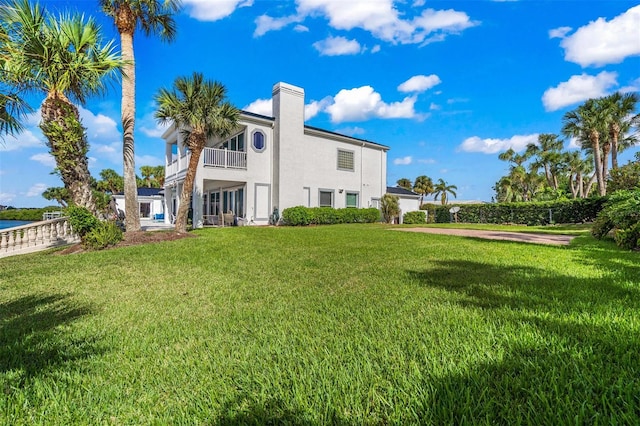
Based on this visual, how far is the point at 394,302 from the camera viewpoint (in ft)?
11.8

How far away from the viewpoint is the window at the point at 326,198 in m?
21.5

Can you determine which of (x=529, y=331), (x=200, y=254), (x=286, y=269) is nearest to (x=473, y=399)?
(x=529, y=331)

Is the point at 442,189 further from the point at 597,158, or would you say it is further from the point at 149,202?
the point at 149,202

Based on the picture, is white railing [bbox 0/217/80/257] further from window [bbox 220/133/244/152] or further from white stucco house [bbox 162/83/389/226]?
window [bbox 220/133/244/152]

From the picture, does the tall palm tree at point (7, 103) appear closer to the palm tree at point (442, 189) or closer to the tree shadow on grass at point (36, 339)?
the tree shadow on grass at point (36, 339)

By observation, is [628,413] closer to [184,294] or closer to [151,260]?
[184,294]

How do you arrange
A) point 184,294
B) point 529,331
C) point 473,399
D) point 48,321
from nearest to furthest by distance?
point 473,399 → point 529,331 → point 48,321 → point 184,294

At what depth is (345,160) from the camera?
22.8 meters

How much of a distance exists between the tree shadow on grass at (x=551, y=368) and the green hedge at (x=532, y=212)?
19.4m

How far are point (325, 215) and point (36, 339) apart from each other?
56.4 feet

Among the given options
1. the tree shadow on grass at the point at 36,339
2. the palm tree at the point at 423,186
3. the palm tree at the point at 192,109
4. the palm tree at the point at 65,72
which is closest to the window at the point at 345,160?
the palm tree at the point at 192,109

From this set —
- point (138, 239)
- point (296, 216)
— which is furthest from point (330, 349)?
point (296, 216)

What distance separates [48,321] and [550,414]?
479cm

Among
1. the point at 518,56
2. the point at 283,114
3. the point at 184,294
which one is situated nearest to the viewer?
the point at 184,294
